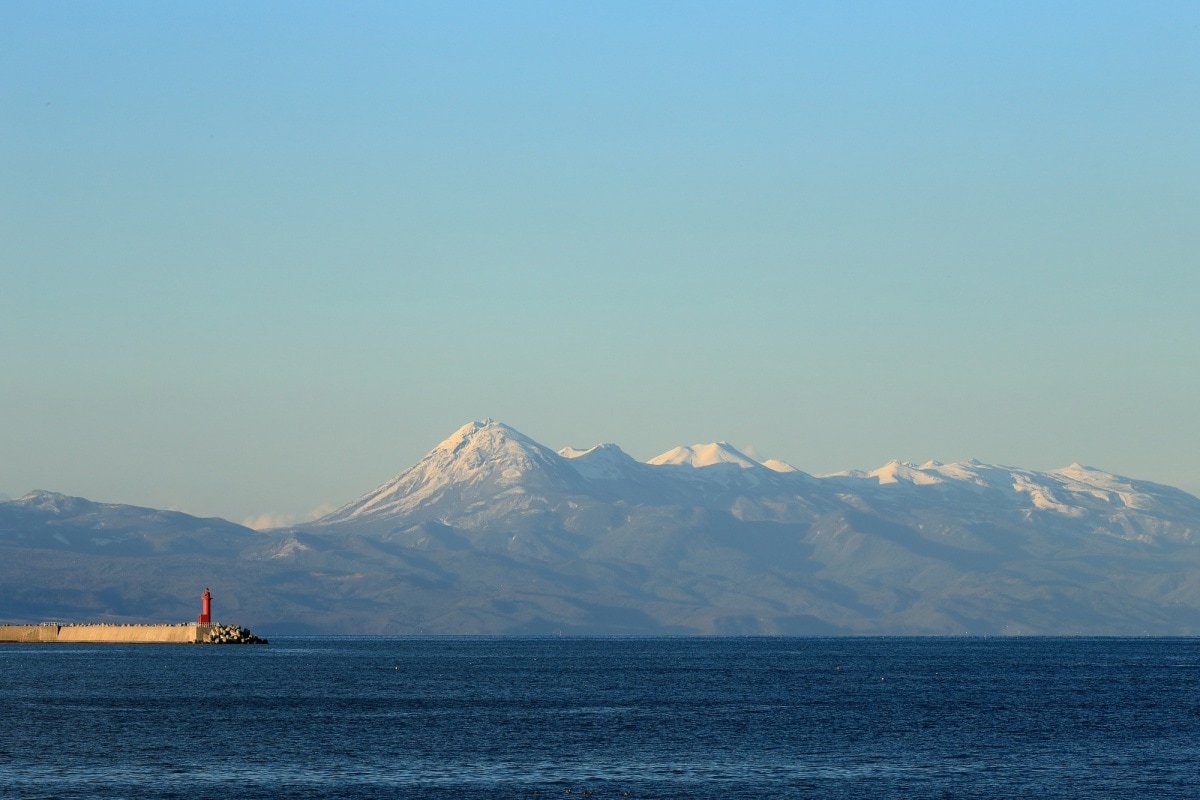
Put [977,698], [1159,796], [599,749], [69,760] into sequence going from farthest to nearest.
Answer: [977,698]
[599,749]
[69,760]
[1159,796]

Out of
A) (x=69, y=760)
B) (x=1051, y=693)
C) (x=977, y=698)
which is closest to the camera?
(x=69, y=760)

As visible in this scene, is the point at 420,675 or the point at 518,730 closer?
the point at 518,730

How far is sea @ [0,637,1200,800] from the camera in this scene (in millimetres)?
75562

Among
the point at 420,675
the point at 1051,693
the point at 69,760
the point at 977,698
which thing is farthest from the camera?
the point at 420,675

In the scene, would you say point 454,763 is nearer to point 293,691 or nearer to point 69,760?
point 69,760

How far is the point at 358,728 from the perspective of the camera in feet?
334

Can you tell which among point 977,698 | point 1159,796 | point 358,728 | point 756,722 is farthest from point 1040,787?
point 977,698

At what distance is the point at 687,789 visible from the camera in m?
74.4

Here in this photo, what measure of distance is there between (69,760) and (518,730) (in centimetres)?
2773

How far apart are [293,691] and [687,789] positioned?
71.6 metres

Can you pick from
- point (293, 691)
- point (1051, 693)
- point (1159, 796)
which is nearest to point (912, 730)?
point (1159, 796)

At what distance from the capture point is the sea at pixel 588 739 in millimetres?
75562

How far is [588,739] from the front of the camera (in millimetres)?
95188

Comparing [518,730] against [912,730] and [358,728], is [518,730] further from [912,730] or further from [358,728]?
[912,730]
